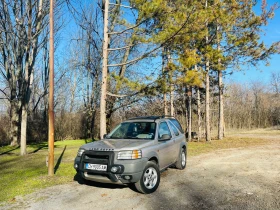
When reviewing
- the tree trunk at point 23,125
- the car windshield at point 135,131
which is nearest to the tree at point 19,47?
the tree trunk at point 23,125

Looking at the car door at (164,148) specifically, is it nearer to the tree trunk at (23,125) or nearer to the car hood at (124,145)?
the car hood at (124,145)

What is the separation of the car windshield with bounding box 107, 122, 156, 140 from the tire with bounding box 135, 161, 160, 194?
33.1 inches

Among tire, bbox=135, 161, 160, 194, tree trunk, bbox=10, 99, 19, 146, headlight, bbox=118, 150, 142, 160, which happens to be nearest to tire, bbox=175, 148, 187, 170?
tire, bbox=135, 161, 160, 194

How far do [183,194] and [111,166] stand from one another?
5.59 ft

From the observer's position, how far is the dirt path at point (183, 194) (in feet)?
15.9

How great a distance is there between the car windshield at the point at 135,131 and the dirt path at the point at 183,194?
1.32m

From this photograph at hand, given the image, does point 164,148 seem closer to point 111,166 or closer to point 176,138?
point 176,138

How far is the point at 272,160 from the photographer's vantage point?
30.6 ft

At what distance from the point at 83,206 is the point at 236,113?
1132 inches

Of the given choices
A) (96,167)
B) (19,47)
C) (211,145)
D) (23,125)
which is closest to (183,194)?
(96,167)

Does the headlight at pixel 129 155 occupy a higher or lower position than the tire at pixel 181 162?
higher

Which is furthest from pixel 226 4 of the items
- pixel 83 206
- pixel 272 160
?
pixel 83 206

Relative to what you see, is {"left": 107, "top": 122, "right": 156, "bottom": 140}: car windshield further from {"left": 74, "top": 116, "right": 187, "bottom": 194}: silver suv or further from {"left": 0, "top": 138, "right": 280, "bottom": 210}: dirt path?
{"left": 0, "top": 138, "right": 280, "bottom": 210}: dirt path

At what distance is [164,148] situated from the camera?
21.7 ft
